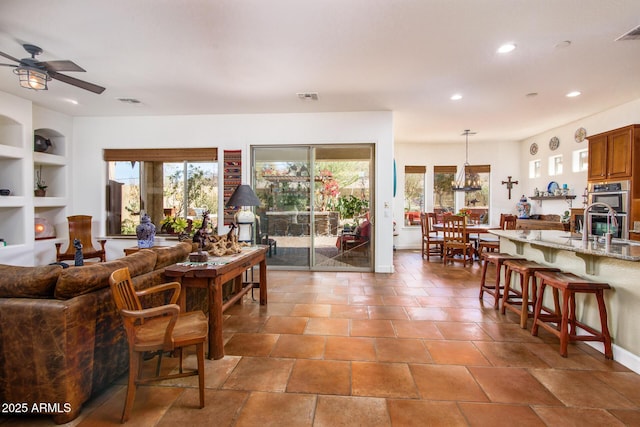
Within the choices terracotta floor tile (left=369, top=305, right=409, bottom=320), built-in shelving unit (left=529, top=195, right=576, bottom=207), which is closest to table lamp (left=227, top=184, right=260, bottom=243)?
terracotta floor tile (left=369, top=305, right=409, bottom=320)

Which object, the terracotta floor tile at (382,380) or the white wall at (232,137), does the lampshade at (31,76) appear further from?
the terracotta floor tile at (382,380)

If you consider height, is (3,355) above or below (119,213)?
below

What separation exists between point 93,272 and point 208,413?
1.08 m

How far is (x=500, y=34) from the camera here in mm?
2922

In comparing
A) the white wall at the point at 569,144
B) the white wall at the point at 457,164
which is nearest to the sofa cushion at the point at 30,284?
the white wall at the point at 569,144

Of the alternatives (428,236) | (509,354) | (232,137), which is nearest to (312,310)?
(509,354)

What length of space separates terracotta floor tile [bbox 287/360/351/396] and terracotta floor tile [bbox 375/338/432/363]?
1.15 ft

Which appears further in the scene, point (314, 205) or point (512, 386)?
point (314, 205)

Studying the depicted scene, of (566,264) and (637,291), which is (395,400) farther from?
(566,264)

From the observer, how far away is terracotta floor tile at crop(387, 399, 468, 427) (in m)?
1.75

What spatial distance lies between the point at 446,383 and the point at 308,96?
394 centimetres

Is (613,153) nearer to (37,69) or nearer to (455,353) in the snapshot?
(455,353)

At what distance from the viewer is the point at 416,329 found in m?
3.04

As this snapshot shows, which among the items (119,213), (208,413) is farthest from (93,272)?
(119,213)
